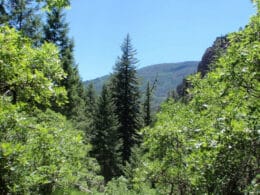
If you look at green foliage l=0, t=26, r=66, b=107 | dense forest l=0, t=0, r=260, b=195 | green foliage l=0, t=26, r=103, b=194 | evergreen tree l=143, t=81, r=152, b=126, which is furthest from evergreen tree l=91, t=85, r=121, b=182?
green foliage l=0, t=26, r=66, b=107

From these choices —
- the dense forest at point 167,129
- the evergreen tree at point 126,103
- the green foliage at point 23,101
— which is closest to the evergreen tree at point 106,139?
the evergreen tree at point 126,103

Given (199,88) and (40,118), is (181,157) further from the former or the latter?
(40,118)

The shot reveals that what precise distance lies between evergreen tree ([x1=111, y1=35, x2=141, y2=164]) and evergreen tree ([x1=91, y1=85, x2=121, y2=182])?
2289 mm

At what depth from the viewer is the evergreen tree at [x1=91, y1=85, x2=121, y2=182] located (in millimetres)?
36438

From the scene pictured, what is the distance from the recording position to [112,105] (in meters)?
37.7

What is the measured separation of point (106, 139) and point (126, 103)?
5.39 metres

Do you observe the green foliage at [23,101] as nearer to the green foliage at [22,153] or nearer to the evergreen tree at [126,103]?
the green foliage at [22,153]

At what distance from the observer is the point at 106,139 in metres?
36.4

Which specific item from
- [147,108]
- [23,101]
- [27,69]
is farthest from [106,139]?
[27,69]

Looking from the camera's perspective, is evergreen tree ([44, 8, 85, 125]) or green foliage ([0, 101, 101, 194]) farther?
evergreen tree ([44, 8, 85, 125])

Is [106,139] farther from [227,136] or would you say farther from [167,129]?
[227,136]

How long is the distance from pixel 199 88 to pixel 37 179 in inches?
230

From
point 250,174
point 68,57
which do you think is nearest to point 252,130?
point 250,174

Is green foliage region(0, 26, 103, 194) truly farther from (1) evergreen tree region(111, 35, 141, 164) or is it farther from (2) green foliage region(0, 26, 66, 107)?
(1) evergreen tree region(111, 35, 141, 164)
